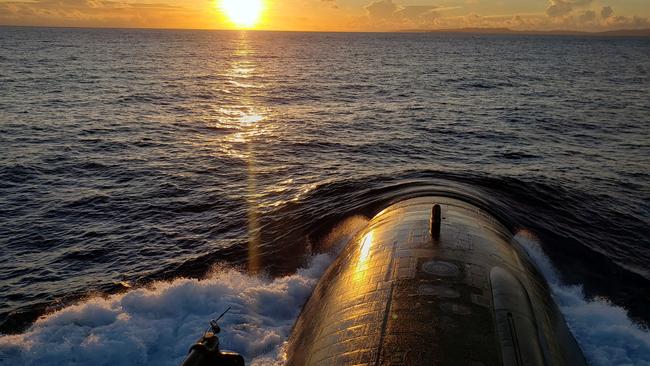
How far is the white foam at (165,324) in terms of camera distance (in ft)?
55.2

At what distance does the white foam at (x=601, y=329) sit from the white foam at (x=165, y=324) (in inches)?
421

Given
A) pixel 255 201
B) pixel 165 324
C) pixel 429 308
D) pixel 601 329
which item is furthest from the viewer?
pixel 255 201

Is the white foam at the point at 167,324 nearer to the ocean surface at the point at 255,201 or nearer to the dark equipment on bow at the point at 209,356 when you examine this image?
the ocean surface at the point at 255,201

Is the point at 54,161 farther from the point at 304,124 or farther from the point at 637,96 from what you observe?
the point at 637,96

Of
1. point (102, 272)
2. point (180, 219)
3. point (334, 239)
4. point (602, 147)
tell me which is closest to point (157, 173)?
point (180, 219)

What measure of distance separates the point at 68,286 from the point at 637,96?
270 feet

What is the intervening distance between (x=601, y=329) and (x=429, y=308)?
9294 mm

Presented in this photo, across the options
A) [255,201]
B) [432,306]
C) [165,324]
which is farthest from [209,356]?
[255,201]

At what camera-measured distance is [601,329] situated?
57.5 feet

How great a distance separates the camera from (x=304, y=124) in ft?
181

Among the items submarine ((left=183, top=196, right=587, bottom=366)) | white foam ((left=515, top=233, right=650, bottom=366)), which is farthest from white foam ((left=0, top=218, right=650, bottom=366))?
submarine ((left=183, top=196, right=587, bottom=366))

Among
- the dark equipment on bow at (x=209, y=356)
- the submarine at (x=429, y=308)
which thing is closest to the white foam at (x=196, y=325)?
the submarine at (x=429, y=308)

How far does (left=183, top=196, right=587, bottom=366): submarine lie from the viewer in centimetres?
1118

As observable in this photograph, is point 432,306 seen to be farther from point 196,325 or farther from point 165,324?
point 165,324
